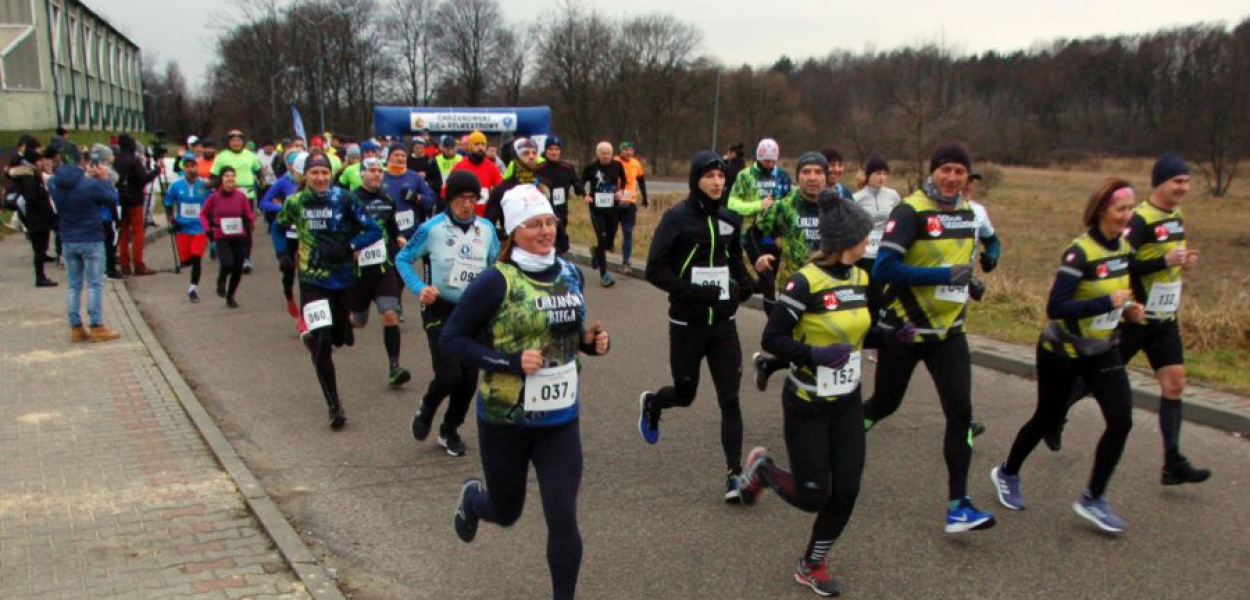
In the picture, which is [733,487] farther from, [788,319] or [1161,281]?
[1161,281]

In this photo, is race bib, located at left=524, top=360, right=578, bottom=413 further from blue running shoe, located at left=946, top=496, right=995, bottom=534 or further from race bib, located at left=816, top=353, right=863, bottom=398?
blue running shoe, located at left=946, top=496, right=995, bottom=534

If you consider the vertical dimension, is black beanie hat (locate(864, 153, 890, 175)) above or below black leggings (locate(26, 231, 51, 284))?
above

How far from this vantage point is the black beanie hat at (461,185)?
6.24 metres

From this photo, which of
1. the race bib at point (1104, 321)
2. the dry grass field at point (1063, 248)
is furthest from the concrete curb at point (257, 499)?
the dry grass field at point (1063, 248)

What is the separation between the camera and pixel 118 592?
4.20 meters

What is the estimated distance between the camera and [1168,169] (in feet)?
18.0

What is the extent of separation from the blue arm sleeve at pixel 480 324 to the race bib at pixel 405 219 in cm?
639

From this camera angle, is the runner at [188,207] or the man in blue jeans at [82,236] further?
the runner at [188,207]

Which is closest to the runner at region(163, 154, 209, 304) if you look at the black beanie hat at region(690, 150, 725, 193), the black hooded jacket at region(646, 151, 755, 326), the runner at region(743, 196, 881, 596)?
the black hooded jacket at region(646, 151, 755, 326)

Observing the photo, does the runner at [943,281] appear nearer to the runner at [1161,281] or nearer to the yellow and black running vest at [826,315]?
the yellow and black running vest at [826,315]

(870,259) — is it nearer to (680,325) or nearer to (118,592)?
(680,325)

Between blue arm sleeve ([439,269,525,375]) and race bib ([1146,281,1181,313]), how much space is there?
3852 mm

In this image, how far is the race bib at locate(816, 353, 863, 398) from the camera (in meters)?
4.20

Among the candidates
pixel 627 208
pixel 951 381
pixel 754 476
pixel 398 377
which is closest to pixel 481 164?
pixel 627 208
